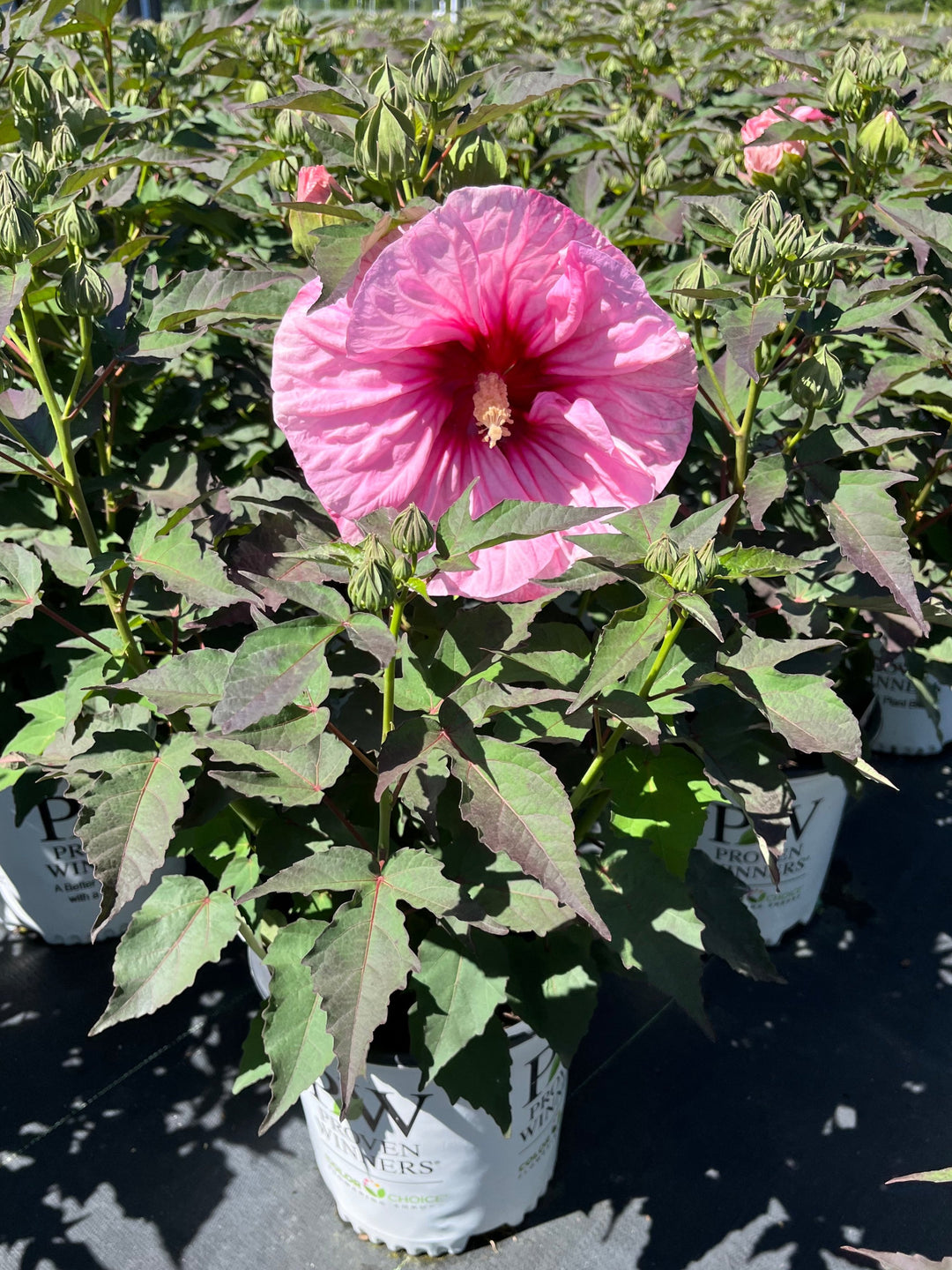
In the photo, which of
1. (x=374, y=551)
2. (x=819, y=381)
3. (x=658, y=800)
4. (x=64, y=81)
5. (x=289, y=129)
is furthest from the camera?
(x=64, y=81)

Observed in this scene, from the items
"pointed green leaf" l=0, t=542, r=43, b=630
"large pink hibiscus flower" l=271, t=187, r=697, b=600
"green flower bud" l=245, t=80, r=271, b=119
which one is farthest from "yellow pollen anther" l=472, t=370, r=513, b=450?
"green flower bud" l=245, t=80, r=271, b=119

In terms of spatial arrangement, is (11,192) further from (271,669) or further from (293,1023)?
(293,1023)

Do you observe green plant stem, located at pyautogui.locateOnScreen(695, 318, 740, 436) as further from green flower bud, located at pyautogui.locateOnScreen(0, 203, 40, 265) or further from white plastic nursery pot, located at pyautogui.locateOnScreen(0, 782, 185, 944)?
white plastic nursery pot, located at pyautogui.locateOnScreen(0, 782, 185, 944)

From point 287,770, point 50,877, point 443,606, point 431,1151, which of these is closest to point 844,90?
point 443,606

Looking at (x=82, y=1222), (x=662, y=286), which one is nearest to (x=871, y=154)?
(x=662, y=286)

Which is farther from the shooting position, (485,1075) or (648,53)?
(648,53)

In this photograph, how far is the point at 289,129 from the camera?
1.19m

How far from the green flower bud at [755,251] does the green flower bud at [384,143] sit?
30 cm

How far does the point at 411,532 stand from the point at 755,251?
429 mm

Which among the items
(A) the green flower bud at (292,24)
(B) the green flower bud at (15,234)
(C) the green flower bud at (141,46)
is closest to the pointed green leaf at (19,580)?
(B) the green flower bud at (15,234)

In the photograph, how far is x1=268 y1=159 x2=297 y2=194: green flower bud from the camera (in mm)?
1202

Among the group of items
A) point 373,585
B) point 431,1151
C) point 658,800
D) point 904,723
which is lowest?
point 904,723

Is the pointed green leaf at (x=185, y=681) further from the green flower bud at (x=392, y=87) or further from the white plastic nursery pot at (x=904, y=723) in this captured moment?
the white plastic nursery pot at (x=904, y=723)

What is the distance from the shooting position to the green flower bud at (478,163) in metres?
0.93
